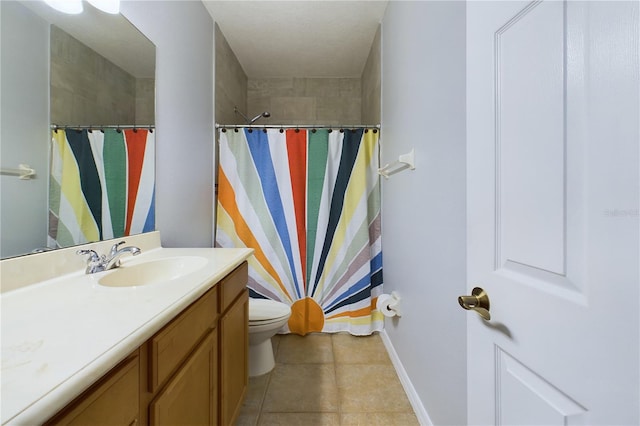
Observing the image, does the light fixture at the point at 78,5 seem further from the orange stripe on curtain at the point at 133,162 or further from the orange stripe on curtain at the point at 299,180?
the orange stripe on curtain at the point at 299,180

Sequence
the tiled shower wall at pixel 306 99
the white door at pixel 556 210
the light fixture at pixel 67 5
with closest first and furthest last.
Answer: the white door at pixel 556 210, the light fixture at pixel 67 5, the tiled shower wall at pixel 306 99

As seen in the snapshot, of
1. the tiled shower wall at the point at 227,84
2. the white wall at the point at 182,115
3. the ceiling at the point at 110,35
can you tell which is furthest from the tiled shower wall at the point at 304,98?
the ceiling at the point at 110,35

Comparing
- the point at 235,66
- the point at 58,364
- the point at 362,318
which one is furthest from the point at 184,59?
the point at 362,318

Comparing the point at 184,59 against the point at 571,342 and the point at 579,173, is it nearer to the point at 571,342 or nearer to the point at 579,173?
the point at 579,173

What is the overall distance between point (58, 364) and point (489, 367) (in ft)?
2.72

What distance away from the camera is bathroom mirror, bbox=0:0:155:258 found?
75 cm

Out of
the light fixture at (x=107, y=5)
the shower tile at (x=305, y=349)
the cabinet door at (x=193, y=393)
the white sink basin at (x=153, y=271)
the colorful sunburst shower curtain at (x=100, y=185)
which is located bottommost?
the shower tile at (x=305, y=349)

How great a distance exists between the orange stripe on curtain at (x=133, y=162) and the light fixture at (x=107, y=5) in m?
0.48

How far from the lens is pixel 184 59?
64.1 inches

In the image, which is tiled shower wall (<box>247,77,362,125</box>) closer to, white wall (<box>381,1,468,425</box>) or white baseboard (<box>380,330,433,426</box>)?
white wall (<box>381,1,468,425</box>)

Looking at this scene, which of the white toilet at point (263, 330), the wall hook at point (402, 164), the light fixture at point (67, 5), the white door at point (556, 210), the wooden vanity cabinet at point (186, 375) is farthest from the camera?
the white toilet at point (263, 330)

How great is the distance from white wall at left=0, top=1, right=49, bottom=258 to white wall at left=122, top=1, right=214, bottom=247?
50 centimetres

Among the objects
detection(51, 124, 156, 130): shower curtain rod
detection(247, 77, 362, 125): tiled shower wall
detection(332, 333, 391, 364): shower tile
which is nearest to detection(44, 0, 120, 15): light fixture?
detection(51, 124, 156, 130): shower curtain rod

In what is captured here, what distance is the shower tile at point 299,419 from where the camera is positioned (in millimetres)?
1284
